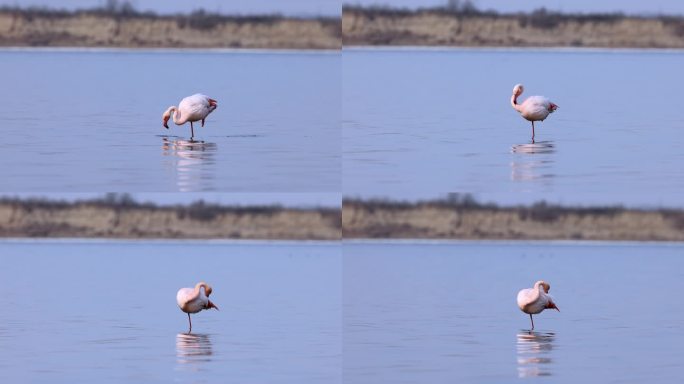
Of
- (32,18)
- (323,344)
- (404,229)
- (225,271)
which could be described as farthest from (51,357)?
(32,18)

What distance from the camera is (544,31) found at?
25.2 m

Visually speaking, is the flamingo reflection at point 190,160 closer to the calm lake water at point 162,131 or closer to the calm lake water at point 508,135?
the calm lake water at point 162,131

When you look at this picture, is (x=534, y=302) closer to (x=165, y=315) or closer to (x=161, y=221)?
(x=165, y=315)

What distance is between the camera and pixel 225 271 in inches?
680

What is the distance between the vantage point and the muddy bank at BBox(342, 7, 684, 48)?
80.7 ft

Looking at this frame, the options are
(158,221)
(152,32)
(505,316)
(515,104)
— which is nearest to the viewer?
(505,316)

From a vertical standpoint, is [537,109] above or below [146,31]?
below

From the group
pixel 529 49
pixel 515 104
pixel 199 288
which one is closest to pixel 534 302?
pixel 515 104

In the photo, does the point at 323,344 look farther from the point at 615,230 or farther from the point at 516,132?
the point at 615,230

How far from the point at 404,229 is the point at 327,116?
121 inches

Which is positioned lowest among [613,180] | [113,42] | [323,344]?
[323,344]

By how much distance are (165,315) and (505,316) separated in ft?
8.51

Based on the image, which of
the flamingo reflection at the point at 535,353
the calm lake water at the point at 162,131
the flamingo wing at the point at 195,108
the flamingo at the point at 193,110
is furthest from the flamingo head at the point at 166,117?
the flamingo reflection at the point at 535,353

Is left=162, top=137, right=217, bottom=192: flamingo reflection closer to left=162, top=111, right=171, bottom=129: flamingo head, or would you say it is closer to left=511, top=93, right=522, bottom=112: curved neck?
left=162, top=111, right=171, bottom=129: flamingo head
